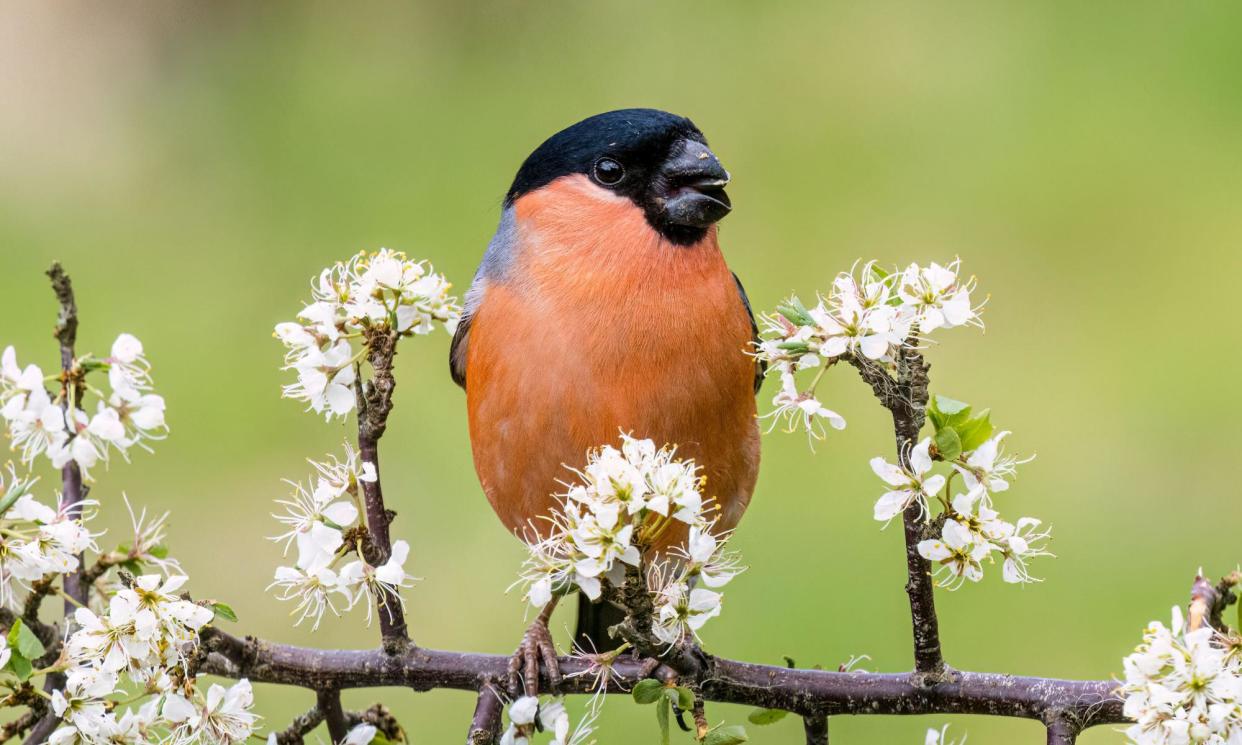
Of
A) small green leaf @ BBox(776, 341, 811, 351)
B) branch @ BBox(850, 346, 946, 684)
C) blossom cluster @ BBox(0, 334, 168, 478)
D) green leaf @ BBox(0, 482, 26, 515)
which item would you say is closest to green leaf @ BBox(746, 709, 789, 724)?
branch @ BBox(850, 346, 946, 684)

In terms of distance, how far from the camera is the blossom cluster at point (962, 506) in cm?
219

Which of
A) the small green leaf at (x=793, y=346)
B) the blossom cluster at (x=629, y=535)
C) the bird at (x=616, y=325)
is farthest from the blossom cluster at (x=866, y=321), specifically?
the bird at (x=616, y=325)

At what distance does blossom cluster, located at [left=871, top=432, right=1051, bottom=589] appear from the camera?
219 centimetres

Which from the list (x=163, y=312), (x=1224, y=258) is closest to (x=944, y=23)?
(x=1224, y=258)

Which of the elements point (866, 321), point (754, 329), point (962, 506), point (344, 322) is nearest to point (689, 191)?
point (754, 329)

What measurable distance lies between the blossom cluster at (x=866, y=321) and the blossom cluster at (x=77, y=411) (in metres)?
1.03

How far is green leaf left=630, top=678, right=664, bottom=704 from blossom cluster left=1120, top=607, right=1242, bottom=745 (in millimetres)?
663

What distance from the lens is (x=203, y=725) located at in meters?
2.32

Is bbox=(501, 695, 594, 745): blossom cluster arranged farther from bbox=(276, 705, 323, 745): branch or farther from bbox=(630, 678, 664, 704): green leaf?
bbox=(276, 705, 323, 745): branch

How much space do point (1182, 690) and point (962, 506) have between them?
15.2 inches

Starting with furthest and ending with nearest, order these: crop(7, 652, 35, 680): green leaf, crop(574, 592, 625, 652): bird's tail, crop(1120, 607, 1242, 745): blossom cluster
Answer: crop(574, 592, 625, 652): bird's tail → crop(7, 652, 35, 680): green leaf → crop(1120, 607, 1242, 745): blossom cluster

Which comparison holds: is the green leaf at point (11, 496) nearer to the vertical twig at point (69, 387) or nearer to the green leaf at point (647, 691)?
the vertical twig at point (69, 387)

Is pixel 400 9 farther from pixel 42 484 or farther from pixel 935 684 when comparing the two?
pixel 935 684

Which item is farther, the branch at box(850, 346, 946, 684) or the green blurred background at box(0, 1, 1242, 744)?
the green blurred background at box(0, 1, 1242, 744)
